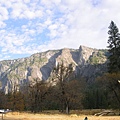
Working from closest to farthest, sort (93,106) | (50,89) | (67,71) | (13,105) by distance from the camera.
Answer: (67,71), (50,89), (13,105), (93,106)

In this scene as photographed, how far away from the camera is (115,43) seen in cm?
5062

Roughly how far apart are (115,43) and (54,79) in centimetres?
1420

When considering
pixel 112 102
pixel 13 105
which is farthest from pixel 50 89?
pixel 13 105

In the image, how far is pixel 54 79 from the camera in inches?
2056

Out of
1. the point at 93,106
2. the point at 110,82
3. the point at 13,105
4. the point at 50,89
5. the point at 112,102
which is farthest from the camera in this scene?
the point at 93,106

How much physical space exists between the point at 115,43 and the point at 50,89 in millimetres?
22809

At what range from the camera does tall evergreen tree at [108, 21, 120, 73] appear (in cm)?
4761

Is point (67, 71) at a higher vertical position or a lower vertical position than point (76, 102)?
higher

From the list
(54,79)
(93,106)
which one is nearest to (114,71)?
(54,79)

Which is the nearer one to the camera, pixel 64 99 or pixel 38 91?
pixel 64 99

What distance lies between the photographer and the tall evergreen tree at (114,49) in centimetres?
4761

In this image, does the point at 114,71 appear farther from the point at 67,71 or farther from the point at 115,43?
the point at 67,71

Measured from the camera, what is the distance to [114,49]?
163 ft

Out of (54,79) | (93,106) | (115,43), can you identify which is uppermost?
(115,43)
